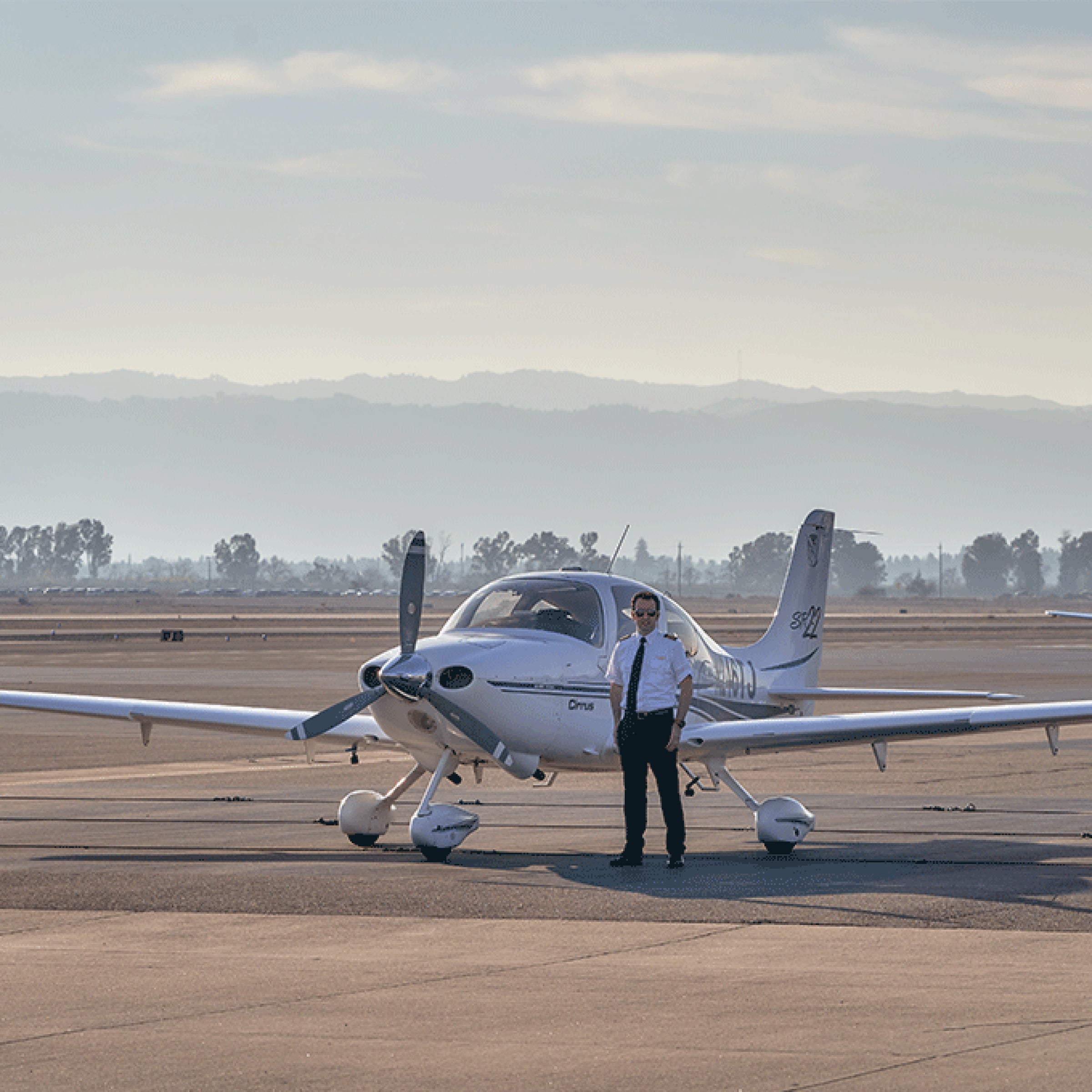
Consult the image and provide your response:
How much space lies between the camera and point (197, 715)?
18516mm

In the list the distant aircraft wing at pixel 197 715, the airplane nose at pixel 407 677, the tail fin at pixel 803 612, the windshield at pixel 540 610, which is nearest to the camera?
the airplane nose at pixel 407 677

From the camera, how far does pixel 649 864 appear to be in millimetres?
14789

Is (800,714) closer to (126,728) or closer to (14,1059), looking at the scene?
(14,1059)

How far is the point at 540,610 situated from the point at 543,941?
Answer: 5936mm

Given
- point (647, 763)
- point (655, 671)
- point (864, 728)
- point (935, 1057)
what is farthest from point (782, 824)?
point (935, 1057)

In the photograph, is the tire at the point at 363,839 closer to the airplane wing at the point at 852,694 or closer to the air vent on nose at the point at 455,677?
the air vent on nose at the point at 455,677

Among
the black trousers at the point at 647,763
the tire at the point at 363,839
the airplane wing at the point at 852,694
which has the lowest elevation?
the tire at the point at 363,839

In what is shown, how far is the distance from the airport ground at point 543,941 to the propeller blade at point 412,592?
191 cm

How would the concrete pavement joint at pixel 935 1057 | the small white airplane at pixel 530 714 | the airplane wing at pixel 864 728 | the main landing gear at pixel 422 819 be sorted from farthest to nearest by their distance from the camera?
1. the airplane wing at pixel 864 728
2. the small white airplane at pixel 530 714
3. the main landing gear at pixel 422 819
4. the concrete pavement joint at pixel 935 1057

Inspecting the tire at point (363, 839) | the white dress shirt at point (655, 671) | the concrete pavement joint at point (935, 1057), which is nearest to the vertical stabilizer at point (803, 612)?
the white dress shirt at point (655, 671)

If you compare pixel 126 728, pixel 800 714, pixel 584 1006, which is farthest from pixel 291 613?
pixel 584 1006

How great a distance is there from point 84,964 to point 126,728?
934 inches

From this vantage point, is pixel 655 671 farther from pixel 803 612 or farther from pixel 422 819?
pixel 803 612

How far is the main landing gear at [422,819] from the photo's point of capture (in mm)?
15047
